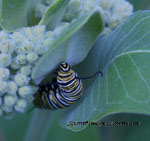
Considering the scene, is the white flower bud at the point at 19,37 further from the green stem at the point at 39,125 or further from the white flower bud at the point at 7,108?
the green stem at the point at 39,125

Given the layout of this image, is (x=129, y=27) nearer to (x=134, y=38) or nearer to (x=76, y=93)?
(x=134, y=38)

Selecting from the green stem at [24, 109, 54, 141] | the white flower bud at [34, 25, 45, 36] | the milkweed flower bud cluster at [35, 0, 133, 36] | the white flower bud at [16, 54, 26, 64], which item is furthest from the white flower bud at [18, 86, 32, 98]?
the green stem at [24, 109, 54, 141]

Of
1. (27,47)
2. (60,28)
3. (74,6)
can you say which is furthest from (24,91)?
(74,6)

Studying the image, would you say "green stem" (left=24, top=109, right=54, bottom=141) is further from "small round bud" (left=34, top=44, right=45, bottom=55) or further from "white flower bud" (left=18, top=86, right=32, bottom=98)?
"small round bud" (left=34, top=44, right=45, bottom=55)

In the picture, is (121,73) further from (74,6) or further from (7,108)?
(7,108)

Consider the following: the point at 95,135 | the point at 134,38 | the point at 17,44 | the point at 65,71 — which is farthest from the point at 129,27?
the point at 95,135

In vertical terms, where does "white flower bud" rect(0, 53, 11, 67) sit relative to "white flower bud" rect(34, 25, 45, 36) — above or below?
below
